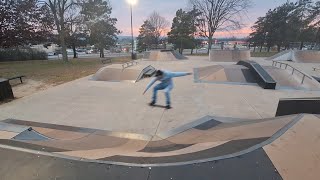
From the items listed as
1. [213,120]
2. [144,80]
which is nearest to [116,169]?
[213,120]

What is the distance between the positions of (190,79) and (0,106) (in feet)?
36.0

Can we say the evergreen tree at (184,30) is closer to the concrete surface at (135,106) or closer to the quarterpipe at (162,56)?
the quarterpipe at (162,56)

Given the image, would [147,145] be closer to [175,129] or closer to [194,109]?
Answer: [175,129]

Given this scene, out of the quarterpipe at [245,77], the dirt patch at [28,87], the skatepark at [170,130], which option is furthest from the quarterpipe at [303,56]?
the dirt patch at [28,87]

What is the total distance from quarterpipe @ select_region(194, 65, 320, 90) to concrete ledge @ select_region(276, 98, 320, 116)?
20.0 ft

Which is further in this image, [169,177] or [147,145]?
[147,145]

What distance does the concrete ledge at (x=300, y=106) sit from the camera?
22.4ft

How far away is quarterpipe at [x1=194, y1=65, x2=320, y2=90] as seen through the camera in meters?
13.1

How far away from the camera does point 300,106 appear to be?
22.8 feet

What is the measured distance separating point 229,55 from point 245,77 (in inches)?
670

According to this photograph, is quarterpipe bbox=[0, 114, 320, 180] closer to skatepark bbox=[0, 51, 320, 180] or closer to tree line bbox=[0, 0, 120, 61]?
skatepark bbox=[0, 51, 320, 180]

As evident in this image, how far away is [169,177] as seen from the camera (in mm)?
3279

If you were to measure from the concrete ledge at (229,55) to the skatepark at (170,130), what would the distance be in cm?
1516

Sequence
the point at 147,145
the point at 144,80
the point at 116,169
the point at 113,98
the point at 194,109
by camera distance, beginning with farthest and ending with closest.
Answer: the point at 144,80 → the point at 113,98 → the point at 194,109 → the point at 147,145 → the point at 116,169
